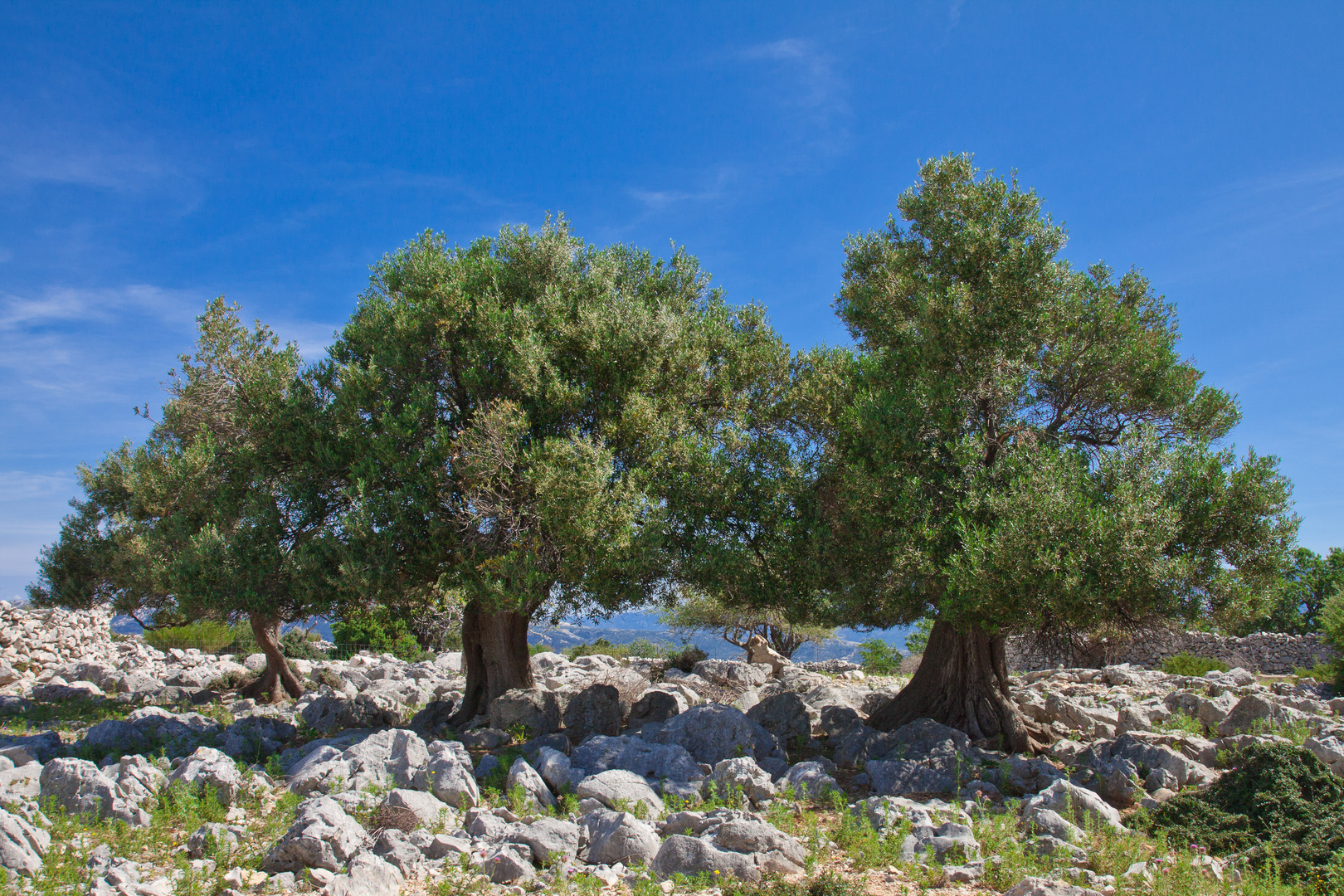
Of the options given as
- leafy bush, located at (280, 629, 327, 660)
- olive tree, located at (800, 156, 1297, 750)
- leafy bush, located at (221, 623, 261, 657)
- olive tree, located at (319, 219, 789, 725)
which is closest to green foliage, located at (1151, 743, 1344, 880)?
olive tree, located at (800, 156, 1297, 750)

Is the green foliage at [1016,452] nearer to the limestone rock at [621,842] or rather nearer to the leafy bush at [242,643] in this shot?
the limestone rock at [621,842]

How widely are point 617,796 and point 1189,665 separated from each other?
1049 inches

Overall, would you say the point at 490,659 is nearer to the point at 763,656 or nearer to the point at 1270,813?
the point at 1270,813

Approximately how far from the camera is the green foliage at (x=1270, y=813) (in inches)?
339

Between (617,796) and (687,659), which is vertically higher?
(687,659)

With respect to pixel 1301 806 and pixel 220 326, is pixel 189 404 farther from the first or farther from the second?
pixel 1301 806

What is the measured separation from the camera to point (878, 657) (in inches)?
1443

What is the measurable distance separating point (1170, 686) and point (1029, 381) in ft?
45.5

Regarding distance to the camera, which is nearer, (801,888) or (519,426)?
(801,888)

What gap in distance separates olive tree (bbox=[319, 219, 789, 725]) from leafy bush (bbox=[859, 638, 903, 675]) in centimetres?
2046

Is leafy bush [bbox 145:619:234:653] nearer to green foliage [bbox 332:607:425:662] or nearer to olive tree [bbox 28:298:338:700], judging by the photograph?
green foliage [bbox 332:607:425:662]

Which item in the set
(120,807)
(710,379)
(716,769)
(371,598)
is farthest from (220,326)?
(716,769)

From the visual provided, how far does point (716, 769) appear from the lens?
11.8m

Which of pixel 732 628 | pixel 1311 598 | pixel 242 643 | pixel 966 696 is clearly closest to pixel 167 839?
pixel 966 696
